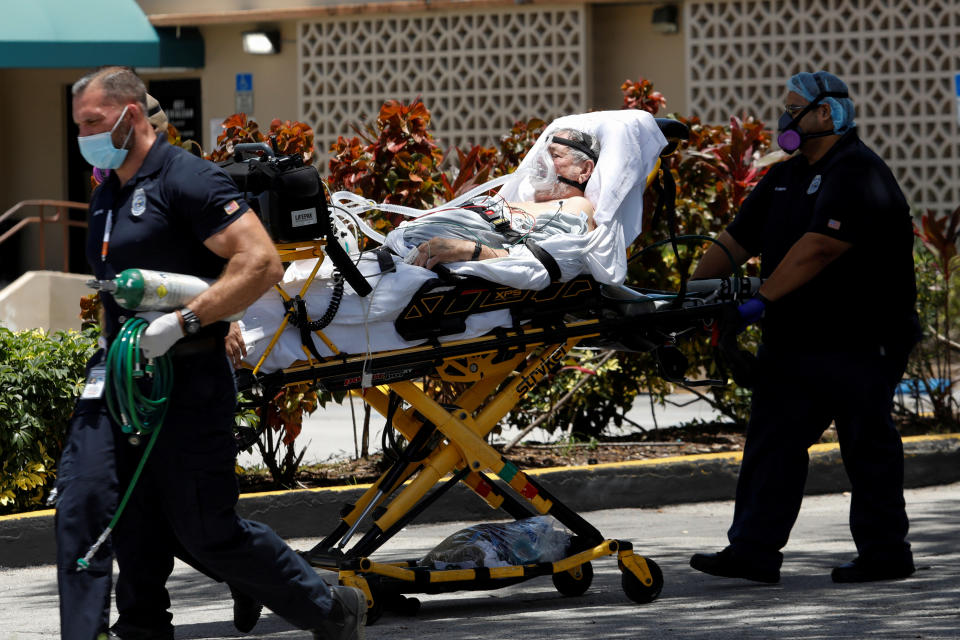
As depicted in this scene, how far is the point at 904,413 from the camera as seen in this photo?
9531 mm

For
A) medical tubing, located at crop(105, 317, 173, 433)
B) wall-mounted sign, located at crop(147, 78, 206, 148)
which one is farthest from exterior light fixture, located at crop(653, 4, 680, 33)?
medical tubing, located at crop(105, 317, 173, 433)

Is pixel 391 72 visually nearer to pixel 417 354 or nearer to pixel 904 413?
pixel 904 413

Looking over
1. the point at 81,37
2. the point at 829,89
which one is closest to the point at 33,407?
the point at 829,89

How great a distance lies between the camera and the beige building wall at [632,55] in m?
16.2

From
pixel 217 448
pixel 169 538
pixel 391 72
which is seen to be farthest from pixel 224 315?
pixel 391 72

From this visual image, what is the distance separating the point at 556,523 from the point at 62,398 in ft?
8.65

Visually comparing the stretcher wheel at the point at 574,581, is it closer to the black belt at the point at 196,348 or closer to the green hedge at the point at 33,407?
the black belt at the point at 196,348

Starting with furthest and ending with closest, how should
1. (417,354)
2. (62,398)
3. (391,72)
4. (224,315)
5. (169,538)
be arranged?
(391,72), (62,398), (417,354), (169,538), (224,315)

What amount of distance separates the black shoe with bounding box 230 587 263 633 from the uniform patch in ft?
5.01

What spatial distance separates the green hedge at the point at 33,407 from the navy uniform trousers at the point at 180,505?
8.22 feet

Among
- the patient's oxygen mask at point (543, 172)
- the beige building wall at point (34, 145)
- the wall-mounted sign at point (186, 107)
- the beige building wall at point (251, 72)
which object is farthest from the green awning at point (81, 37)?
the patient's oxygen mask at point (543, 172)

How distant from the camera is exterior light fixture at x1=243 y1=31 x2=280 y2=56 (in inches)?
683

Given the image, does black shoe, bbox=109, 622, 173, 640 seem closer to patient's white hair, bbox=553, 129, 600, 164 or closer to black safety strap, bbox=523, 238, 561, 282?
black safety strap, bbox=523, 238, 561, 282

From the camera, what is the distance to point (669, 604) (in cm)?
579
